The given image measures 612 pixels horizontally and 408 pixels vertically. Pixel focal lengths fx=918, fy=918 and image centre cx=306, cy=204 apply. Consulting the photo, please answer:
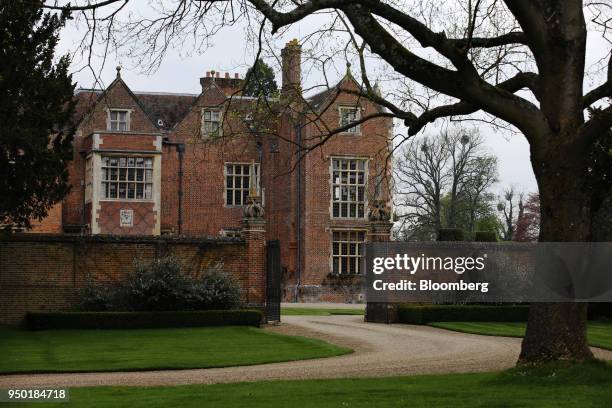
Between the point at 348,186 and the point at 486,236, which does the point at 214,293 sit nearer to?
the point at 486,236

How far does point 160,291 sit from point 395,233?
35566 millimetres

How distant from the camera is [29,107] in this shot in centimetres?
1898

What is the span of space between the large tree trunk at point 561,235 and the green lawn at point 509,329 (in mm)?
7498

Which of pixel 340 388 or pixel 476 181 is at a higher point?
pixel 476 181

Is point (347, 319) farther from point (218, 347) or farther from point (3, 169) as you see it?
point (3, 169)

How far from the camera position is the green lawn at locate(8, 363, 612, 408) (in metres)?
9.64

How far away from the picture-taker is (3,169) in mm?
18766

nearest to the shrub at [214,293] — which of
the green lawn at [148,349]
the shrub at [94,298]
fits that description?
the green lawn at [148,349]

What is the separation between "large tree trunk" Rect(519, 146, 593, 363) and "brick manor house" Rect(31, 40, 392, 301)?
25764 millimetres

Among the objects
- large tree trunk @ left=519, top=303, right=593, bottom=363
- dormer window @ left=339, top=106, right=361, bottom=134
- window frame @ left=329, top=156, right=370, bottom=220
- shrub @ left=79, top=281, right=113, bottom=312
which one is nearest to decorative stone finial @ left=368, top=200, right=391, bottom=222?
dormer window @ left=339, top=106, right=361, bottom=134

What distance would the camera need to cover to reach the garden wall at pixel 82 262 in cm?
2242

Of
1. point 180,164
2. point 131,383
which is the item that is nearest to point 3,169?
point 131,383

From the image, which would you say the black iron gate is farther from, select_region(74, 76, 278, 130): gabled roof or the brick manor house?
select_region(74, 76, 278, 130): gabled roof

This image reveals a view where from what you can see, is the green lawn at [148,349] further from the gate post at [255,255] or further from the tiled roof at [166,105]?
the tiled roof at [166,105]
